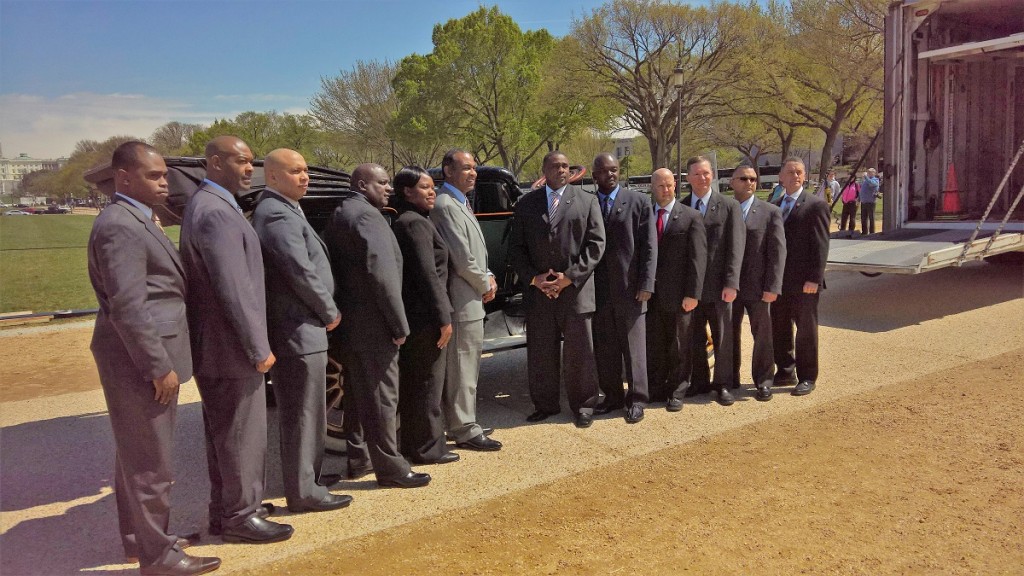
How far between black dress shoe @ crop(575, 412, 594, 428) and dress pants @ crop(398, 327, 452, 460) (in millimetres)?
1163

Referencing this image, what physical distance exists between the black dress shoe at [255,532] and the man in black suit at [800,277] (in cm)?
435

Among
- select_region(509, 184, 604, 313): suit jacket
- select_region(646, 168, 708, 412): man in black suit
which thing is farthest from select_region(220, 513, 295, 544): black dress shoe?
select_region(646, 168, 708, 412): man in black suit

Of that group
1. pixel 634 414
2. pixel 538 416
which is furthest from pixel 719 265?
pixel 538 416

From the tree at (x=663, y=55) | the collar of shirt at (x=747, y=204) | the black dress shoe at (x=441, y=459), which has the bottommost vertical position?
the black dress shoe at (x=441, y=459)

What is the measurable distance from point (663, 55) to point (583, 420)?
2941 cm

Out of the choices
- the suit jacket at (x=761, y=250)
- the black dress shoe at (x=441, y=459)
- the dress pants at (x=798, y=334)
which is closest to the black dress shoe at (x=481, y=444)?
the black dress shoe at (x=441, y=459)

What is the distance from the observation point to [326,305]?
3.92 m

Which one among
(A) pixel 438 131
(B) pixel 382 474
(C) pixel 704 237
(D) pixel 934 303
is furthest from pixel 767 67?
(B) pixel 382 474

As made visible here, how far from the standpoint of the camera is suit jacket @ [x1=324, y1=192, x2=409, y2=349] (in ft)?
13.8

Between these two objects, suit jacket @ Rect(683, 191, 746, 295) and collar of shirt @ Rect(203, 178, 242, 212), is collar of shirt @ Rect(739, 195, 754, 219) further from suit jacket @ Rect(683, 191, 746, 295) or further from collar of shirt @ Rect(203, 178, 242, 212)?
collar of shirt @ Rect(203, 178, 242, 212)

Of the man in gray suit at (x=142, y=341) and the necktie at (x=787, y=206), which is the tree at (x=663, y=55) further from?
the man in gray suit at (x=142, y=341)

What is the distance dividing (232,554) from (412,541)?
3.02 ft

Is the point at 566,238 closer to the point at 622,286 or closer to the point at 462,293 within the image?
the point at 622,286

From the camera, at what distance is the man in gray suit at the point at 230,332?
11.5 feet
